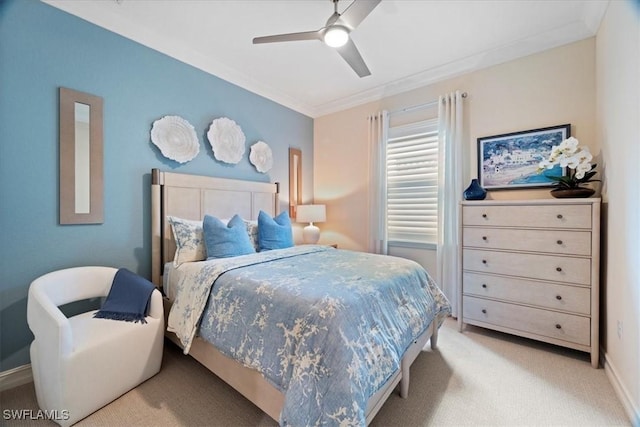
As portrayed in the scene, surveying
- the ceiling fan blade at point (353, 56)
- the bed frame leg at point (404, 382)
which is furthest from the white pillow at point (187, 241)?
the ceiling fan blade at point (353, 56)

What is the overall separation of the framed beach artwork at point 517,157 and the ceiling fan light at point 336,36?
1930 millimetres

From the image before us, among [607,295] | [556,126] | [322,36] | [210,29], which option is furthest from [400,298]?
[210,29]

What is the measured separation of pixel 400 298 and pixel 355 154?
2.61m

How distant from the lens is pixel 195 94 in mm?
2871

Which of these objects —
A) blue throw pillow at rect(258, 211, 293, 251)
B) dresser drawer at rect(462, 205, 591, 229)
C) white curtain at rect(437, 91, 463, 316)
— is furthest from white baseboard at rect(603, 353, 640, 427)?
blue throw pillow at rect(258, 211, 293, 251)

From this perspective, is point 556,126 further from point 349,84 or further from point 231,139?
point 231,139

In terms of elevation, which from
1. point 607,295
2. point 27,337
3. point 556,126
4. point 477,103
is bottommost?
point 27,337

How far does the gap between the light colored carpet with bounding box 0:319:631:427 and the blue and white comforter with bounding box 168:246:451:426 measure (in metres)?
0.36

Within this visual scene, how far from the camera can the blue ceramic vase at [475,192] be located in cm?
272

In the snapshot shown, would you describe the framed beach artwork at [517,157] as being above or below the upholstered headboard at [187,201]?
above

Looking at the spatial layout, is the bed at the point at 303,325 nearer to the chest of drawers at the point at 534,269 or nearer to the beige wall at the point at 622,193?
the chest of drawers at the point at 534,269

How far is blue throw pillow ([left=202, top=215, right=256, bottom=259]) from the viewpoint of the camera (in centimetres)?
230

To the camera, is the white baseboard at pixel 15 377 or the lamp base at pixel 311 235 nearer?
the white baseboard at pixel 15 377

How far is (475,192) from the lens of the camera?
2.73 metres
